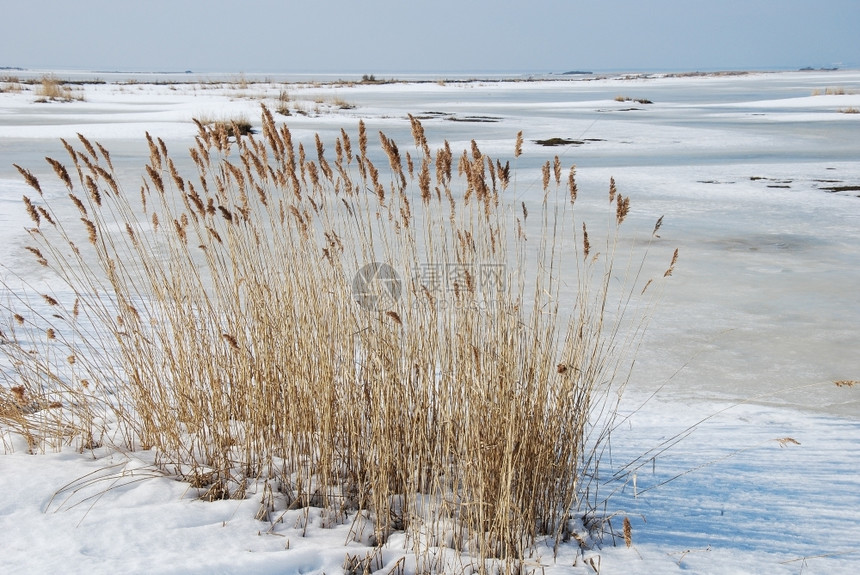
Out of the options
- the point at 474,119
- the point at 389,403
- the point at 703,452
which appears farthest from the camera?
the point at 474,119

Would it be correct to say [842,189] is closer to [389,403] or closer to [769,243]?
[769,243]

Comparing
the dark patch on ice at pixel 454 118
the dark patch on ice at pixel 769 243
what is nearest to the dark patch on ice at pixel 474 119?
the dark patch on ice at pixel 454 118

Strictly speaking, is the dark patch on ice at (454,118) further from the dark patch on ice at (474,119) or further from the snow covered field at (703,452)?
the snow covered field at (703,452)

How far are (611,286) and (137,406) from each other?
4.38 metres

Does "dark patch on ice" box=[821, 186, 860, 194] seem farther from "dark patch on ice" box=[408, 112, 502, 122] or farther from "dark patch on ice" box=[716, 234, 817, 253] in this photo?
"dark patch on ice" box=[408, 112, 502, 122]

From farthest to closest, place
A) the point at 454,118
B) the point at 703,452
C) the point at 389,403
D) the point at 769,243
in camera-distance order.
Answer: the point at 454,118
the point at 769,243
the point at 703,452
the point at 389,403

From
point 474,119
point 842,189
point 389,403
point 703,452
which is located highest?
point 474,119

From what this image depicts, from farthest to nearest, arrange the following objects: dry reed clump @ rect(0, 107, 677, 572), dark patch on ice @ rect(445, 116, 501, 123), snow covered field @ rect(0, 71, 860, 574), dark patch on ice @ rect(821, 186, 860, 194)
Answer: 1. dark patch on ice @ rect(445, 116, 501, 123)
2. dark patch on ice @ rect(821, 186, 860, 194)
3. dry reed clump @ rect(0, 107, 677, 572)
4. snow covered field @ rect(0, 71, 860, 574)

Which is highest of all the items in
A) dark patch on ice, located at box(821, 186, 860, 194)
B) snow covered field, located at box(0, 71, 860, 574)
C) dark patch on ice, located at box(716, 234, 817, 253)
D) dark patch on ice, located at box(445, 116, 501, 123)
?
dark patch on ice, located at box(445, 116, 501, 123)

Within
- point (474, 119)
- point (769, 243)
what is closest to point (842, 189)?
point (769, 243)

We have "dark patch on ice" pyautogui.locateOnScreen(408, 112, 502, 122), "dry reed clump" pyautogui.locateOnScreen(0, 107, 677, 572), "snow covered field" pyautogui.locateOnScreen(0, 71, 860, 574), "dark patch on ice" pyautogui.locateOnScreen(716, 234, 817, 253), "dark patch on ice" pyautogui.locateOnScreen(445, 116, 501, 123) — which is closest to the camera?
"snow covered field" pyautogui.locateOnScreen(0, 71, 860, 574)

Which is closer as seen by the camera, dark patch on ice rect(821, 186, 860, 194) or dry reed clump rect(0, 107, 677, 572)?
dry reed clump rect(0, 107, 677, 572)

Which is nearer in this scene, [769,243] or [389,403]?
[389,403]

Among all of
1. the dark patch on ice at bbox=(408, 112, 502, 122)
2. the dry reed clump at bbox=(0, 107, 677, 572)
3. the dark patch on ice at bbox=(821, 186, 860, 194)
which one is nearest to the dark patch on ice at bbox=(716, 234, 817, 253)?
the dark patch on ice at bbox=(821, 186, 860, 194)
